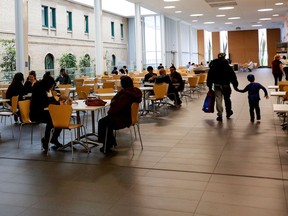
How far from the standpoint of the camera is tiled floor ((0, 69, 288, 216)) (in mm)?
3311

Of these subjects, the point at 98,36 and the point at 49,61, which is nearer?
the point at 98,36

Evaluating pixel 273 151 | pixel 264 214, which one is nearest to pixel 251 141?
pixel 273 151

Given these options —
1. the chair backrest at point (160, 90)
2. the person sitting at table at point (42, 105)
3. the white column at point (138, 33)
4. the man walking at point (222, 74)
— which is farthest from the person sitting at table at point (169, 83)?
the white column at point (138, 33)

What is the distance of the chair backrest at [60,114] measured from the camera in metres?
5.01

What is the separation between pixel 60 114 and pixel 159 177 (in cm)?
172

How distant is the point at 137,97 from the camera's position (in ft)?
17.8

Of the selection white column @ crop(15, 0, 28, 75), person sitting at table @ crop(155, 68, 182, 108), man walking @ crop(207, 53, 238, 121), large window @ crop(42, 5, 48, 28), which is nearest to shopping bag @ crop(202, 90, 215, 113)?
man walking @ crop(207, 53, 238, 121)

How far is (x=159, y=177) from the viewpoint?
4172 mm

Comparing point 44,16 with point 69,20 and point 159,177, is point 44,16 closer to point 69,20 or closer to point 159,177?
point 69,20

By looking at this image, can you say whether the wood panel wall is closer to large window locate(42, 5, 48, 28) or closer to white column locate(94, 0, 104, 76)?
large window locate(42, 5, 48, 28)

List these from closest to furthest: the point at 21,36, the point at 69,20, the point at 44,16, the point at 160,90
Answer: the point at 160,90
the point at 21,36
the point at 44,16
the point at 69,20

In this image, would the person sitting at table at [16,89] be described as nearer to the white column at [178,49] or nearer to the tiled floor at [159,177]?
the tiled floor at [159,177]

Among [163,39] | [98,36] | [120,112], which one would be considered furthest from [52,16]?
[120,112]

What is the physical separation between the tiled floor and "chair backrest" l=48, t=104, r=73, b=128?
1.55ft
